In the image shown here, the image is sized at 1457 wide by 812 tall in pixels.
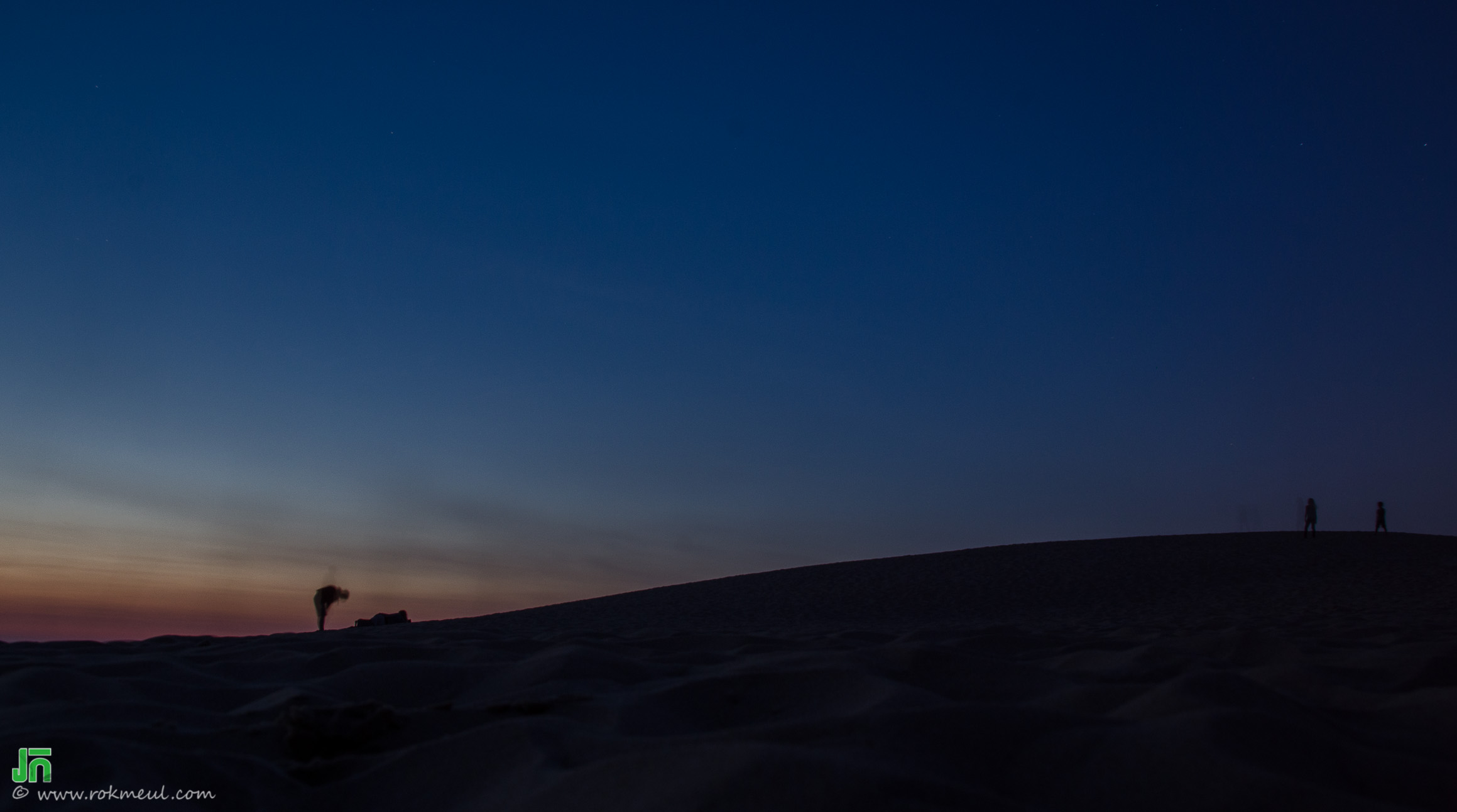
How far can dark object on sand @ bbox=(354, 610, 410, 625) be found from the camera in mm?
9492

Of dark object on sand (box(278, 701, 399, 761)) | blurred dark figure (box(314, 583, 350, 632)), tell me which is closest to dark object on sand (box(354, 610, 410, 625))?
blurred dark figure (box(314, 583, 350, 632))

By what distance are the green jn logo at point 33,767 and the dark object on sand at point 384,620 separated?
26.1 feet

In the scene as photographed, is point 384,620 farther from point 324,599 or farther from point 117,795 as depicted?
point 117,795

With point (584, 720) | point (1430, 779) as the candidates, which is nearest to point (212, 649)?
point (584, 720)

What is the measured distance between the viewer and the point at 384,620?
9.72m

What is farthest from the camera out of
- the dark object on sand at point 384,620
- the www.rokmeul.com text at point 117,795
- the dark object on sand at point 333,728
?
the dark object on sand at point 384,620

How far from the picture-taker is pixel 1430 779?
1583 mm

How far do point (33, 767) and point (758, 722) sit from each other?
5.56 ft

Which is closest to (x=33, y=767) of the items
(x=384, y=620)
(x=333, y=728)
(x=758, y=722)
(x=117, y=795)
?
(x=117, y=795)

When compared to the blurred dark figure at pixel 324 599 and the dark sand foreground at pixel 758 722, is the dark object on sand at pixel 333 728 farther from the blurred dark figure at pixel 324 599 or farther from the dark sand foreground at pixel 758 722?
the blurred dark figure at pixel 324 599

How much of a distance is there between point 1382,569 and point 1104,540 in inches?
245

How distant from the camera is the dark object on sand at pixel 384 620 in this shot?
9492 mm

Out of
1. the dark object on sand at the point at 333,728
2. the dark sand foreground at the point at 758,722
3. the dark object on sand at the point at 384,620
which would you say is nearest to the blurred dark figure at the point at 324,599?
the dark object on sand at the point at 384,620

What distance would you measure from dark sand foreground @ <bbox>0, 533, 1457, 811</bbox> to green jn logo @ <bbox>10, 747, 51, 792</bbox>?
0.07ft
